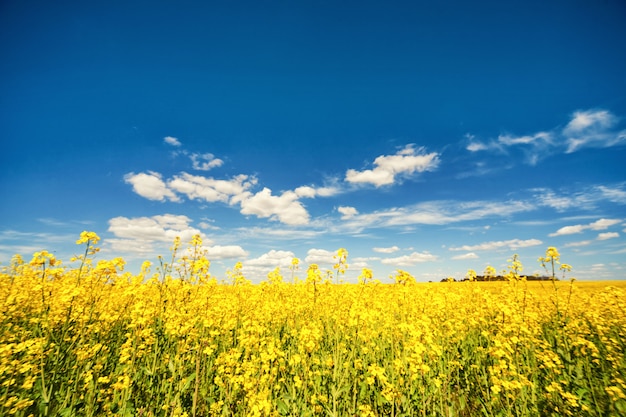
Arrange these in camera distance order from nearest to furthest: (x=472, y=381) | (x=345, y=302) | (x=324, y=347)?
(x=472, y=381)
(x=324, y=347)
(x=345, y=302)

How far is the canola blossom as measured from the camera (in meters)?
3.26

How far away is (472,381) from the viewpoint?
4984 millimetres

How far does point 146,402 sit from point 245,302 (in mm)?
4262

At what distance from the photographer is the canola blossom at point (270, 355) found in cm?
326

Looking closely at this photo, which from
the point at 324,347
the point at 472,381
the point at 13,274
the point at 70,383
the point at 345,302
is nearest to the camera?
the point at 70,383

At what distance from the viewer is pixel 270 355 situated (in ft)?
11.2

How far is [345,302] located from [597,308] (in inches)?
284

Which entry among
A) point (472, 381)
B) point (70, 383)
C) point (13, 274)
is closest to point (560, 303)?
point (472, 381)

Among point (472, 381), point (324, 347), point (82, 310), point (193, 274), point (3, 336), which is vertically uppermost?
point (193, 274)

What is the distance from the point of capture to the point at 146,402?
3.44m

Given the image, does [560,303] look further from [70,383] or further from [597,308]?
[70,383]

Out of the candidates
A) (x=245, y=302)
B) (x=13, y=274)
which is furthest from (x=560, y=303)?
(x=13, y=274)

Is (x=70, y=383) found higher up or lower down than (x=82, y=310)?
lower down

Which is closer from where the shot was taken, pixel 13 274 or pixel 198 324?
pixel 198 324
